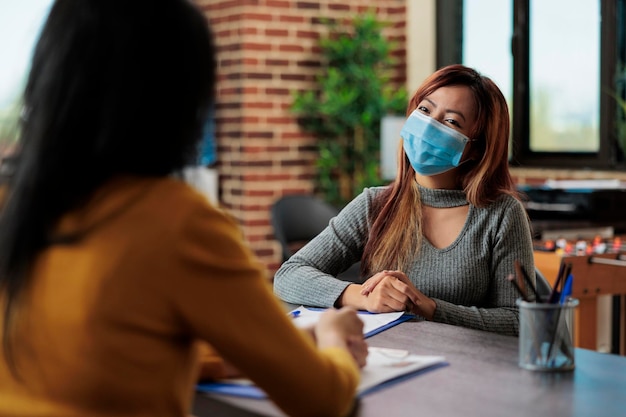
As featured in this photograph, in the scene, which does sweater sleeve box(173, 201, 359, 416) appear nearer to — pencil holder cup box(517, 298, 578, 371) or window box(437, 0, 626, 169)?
pencil holder cup box(517, 298, 578, 371)

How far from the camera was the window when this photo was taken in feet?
15.9

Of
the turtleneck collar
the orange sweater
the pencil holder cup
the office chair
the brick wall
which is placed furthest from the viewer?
the brick wall

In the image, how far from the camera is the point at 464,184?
2324 millimetres

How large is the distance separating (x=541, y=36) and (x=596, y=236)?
1681mm

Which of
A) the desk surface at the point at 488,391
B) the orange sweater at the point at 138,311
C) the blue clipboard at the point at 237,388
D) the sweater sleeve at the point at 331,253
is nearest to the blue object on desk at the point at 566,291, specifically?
the desk surface at the point at 488,391

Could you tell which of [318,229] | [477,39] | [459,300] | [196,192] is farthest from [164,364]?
[477,39]

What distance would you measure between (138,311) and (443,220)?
1345mm

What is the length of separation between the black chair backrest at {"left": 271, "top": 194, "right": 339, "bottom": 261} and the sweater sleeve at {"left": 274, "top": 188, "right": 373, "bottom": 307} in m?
2.23

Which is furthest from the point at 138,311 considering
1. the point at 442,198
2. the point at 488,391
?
the point at 442,198

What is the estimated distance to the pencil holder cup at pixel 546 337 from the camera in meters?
1.47

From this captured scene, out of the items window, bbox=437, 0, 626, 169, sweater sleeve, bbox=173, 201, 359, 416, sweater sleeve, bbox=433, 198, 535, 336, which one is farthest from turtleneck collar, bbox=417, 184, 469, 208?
window, bbox=437, 0, 626, 169

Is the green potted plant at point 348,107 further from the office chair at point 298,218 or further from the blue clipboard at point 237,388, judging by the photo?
the blue clipboard at point 237,388

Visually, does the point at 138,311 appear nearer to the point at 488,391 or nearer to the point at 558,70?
the point at 488,391

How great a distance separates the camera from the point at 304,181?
565 centimetres
